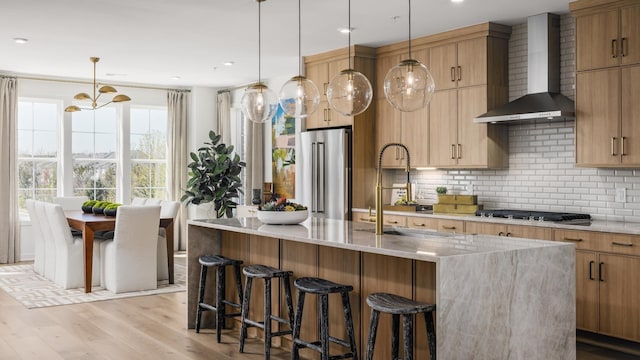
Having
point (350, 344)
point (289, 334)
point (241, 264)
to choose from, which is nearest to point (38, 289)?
point (241, 264)

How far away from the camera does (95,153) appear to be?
9.88 m

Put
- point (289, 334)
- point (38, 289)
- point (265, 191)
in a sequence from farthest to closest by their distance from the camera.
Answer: point (265, 191)
point (38, 289)
point (289, 334)

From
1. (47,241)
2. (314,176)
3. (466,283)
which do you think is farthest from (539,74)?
(47,241)

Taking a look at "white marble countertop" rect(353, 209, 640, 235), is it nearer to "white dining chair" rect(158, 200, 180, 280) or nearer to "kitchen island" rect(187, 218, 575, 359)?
"kitchen island" rect(187, 218, 575, 359)

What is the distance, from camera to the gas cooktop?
5320 millimetres

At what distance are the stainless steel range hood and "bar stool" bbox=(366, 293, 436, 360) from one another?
9.09ft

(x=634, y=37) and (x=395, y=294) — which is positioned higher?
(x=634, y=37)

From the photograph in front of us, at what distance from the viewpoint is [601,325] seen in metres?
4.97

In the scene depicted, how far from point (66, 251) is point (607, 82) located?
556 cm

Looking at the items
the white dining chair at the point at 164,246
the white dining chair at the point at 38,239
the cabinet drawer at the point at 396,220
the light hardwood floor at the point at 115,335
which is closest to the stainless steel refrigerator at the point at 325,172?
the cabinet drawer at the point at 396,220

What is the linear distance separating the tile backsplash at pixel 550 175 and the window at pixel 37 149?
20.0ft

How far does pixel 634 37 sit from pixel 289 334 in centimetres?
348

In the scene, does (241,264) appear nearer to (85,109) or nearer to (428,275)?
(428,275)

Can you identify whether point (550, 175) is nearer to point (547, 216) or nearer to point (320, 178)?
point (547, 216)
